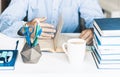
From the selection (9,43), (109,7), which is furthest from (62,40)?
(109,7)

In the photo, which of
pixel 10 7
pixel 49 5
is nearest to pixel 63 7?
pixel 49 5

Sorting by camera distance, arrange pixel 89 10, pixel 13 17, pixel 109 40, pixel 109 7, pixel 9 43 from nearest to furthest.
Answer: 1. pixel 109 40
2. pixel 9 43
3. pixel 13 17
4. pixel 89 10
5. pixel 109 7

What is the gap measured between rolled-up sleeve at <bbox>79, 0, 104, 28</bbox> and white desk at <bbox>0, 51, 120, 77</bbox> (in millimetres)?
672

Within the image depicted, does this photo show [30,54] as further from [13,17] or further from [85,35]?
[13,17]

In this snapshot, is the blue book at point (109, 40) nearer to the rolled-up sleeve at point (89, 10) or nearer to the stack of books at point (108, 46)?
the stack of books at point (108, 46)

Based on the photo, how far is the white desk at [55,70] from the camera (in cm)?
97

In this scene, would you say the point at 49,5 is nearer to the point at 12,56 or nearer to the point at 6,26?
the point at 6,26

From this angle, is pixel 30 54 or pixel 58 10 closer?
pixel 30 54

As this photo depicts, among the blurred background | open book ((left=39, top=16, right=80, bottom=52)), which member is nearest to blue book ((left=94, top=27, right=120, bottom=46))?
open book ((left=39, top=16, right=80, bottom=52))

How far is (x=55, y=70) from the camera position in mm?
997

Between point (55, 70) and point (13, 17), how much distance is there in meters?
0.71

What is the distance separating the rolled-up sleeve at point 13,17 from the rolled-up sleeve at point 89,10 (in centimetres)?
39

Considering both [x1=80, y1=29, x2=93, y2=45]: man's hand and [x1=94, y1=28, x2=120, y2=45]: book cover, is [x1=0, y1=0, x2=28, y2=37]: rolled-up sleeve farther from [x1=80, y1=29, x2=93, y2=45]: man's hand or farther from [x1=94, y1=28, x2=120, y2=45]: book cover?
[x1=94, y1=28, x2=120, y2=45]: book cover

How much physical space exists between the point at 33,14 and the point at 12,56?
70cm
